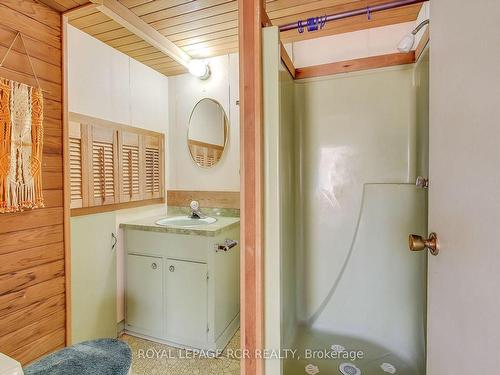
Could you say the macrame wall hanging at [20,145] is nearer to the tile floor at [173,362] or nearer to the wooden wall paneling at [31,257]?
the wooden wall paneling at [31,257]

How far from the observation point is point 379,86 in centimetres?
158

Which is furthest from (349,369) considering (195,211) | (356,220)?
(195,211)

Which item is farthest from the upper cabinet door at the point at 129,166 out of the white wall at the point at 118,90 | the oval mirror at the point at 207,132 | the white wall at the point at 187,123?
the oval mirror at the point at 207,132

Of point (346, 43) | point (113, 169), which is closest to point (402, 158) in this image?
point (346, 43)

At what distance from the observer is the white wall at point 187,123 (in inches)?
90.7

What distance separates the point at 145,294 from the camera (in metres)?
1.95

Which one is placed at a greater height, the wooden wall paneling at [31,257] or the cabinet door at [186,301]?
the wooden wall paneling at [31,257]

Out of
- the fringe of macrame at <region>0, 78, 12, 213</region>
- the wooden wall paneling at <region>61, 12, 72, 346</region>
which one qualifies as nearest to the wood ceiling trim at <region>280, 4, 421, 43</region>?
the wooden wall paneling at <region>61, 12, 72, 346</region>

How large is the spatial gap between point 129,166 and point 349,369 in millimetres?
2026

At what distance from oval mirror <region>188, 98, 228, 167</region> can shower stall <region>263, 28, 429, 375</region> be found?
86cm

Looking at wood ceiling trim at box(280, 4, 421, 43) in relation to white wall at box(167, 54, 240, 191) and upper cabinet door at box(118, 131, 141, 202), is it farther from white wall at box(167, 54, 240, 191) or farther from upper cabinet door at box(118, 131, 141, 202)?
upper cabinet door at box(118, 131, 141, 202)

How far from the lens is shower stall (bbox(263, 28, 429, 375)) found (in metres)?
1.48

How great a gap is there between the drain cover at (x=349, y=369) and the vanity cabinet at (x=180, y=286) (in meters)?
0.84

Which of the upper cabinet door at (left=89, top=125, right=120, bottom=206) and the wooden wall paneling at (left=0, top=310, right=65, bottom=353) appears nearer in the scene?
the wooden wall paneling at (left=0, top=310, right=65, bottom=353)
